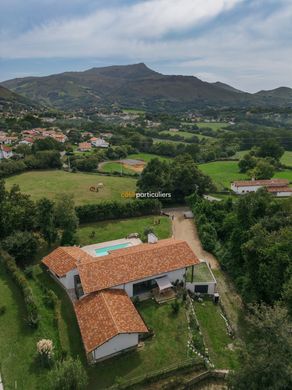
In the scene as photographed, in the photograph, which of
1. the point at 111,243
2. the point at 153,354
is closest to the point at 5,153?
the point at 111,243

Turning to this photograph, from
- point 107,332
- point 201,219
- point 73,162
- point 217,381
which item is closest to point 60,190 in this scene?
point 73,162

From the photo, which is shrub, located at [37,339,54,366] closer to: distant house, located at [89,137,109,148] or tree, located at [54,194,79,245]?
tree, located at [54,194,79,245]

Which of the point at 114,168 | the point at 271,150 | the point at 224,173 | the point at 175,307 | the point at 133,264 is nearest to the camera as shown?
the point at 175,307

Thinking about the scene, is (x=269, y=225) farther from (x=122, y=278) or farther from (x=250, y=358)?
(x=250, y=358)

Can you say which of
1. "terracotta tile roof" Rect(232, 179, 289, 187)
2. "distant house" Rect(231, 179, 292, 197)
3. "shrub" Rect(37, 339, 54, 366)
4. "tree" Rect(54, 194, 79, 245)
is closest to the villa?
"shrub" Rect(37, 339, 54, 366)

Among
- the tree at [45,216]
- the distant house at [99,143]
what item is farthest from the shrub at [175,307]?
the distant house at [99,143]

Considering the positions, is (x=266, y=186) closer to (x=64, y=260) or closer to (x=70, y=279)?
(x=64, y=260)

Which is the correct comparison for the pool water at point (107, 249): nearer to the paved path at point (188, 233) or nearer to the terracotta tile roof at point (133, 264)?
the terracotta tile roof at point (133, 264)
